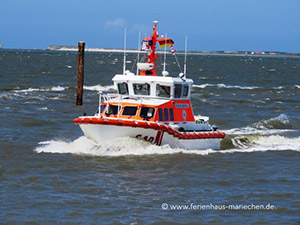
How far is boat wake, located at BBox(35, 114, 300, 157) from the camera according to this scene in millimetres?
20859

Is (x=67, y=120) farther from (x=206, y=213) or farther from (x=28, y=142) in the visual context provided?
(x=206, y=213)

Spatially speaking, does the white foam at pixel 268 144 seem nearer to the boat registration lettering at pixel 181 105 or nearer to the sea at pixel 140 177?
the sea at pixel 140 177

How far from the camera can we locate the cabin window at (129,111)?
21312 mm

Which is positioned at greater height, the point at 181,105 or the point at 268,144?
the point at 181,105

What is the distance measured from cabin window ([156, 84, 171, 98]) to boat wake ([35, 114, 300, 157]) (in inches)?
73.4

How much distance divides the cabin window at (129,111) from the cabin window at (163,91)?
3.68 ft

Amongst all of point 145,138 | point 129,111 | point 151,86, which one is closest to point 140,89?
point 151,86

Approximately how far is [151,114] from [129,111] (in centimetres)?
75

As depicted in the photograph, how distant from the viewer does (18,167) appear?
61.7ft

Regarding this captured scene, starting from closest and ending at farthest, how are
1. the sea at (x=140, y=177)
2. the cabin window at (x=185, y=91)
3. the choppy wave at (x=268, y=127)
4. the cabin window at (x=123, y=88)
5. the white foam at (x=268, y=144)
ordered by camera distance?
the sea at (x=140, y=177) → the cabin window at (x=123, y=88) → the cabin window at (x=185, y=91) → the white foam at (x=268, y=144) → the choppy wave at (x=268, y=127)

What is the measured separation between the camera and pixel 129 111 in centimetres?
2134

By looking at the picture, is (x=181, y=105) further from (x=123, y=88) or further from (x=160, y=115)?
(x=123, y=88)

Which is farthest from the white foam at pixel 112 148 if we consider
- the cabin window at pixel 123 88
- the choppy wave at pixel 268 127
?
the choppy wave at pixel 268 127

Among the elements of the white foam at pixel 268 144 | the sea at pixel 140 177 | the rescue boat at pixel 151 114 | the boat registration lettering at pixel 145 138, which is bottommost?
the white foam at pixel 268 144
